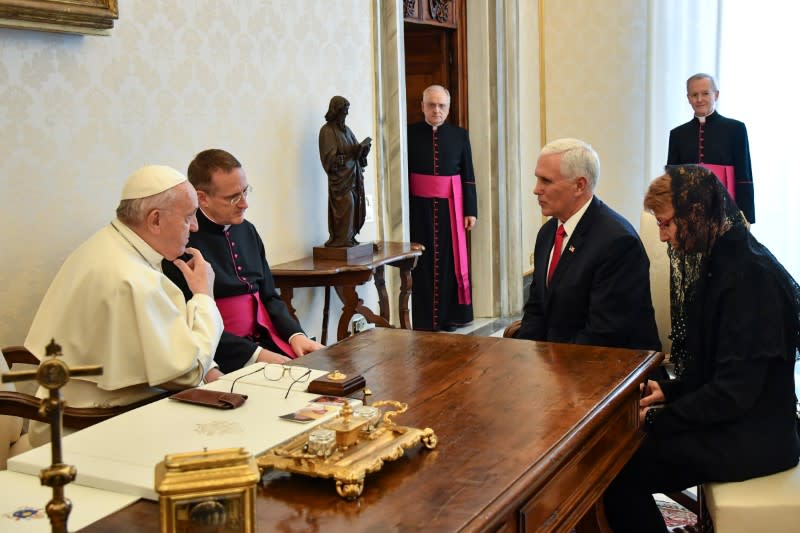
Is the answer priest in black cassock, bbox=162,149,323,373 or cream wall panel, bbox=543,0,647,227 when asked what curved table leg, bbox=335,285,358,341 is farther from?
cream wall panel, bbox=543,0,647,227

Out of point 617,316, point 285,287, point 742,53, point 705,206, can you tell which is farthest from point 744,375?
point 742,53

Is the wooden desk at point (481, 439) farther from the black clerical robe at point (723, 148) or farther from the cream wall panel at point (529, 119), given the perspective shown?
the cream wall panel at point (529, 119)

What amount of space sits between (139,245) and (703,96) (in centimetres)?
566

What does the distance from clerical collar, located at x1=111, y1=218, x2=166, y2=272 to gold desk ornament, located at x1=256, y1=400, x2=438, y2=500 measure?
3.56 ft

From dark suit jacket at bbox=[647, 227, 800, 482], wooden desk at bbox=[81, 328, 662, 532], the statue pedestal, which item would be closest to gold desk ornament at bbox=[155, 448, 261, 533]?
wooden desk at bbox=[81, 328, 662, 532]

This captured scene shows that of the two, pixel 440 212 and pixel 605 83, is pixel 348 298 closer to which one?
pixel 440 212

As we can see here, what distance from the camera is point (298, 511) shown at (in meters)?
1.66

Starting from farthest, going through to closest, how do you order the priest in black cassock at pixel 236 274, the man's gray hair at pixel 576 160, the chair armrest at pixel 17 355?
the man's gray hair at pixel 576 160 → the priest in black cassock at pixel 236 274 → the chair armrest at pixel 17 355

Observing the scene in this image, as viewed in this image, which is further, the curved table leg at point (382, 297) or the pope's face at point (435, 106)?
the pope's face at point (435, 106)

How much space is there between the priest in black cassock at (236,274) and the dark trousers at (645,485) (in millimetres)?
1264

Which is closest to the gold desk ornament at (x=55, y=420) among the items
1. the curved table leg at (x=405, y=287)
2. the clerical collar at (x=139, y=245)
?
the clerical collar at (x=139, y=245)

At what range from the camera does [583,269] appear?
3533 mm


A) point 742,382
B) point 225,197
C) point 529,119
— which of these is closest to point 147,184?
point 225,197

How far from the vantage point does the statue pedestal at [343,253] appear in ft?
16.3
